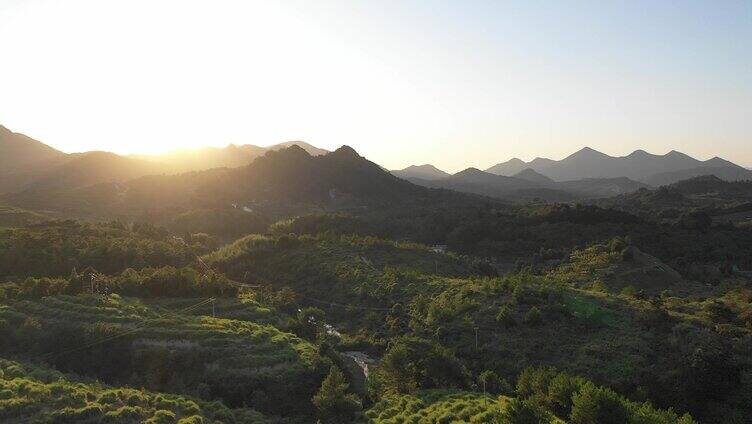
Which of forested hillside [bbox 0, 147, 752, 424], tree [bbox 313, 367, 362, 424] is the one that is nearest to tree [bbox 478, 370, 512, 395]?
forested hillside [bbox 0, 147, 752, 424]

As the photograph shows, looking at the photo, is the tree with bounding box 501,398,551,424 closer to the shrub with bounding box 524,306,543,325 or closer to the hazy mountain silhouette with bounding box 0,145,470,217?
the shrub with bounding box 524,306,543,325

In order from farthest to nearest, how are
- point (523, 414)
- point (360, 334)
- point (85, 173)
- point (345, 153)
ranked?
point (345, 153), point (85, 173), point (360, 334), point (523, 414)

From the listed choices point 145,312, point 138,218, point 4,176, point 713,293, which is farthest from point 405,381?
point 4,176

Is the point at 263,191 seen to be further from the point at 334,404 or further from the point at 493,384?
the point at 334,404

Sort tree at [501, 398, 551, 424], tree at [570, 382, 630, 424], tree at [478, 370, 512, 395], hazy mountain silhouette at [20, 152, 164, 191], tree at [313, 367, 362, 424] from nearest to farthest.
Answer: tree at [570, 382, 630, 424] → tree at [501, 398, 551, 424] → tree at [313, 367, 362, 424] → tree at [478, 370, 512, 395] → hazy mountain silhouette at [20, 152, 164, 191]

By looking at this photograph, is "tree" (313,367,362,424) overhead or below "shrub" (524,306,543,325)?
below

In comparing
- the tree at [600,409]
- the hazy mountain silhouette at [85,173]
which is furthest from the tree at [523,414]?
the hazy mountain silhouette at [85,173]

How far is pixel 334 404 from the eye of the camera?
27.2 meters

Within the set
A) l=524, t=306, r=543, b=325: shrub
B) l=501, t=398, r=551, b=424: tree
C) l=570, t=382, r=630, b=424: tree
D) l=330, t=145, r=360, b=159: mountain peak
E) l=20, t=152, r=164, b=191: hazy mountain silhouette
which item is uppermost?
l=330, t=145, r=360, b=159: mountain peak

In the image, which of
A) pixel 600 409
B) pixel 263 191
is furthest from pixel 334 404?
pixel 263 191

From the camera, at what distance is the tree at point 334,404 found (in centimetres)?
2700

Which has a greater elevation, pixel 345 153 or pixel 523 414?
pixel 345 153

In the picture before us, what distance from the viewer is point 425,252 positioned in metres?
76.4

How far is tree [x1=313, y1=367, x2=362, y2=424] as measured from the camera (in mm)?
27000
